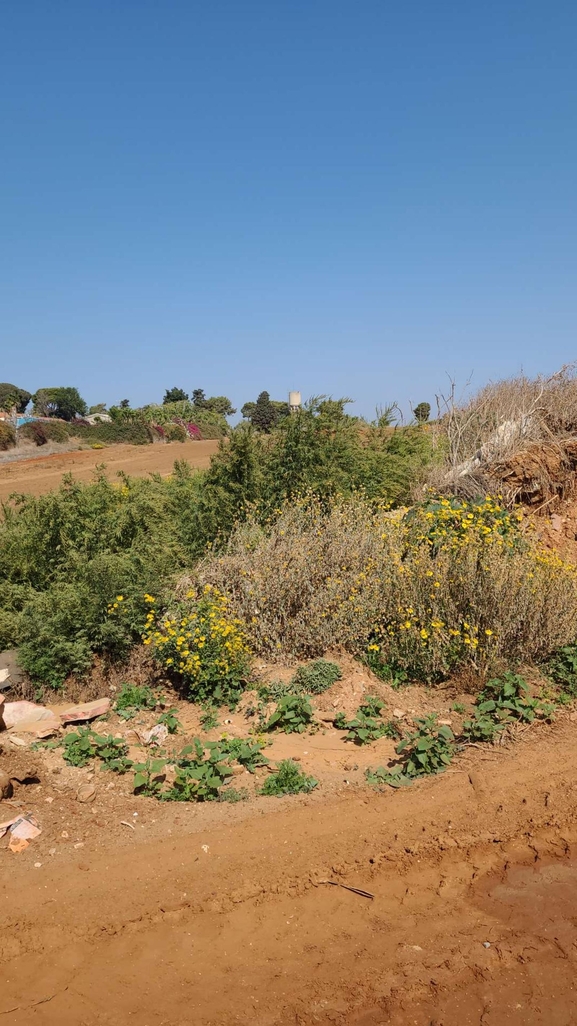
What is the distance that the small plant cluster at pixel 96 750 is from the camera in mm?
4965

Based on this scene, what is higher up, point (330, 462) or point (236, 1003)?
point (330, 462)

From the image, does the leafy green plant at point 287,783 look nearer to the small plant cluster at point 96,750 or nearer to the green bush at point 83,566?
the small plant cluster at point 96,750

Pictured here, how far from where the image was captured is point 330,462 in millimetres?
8688

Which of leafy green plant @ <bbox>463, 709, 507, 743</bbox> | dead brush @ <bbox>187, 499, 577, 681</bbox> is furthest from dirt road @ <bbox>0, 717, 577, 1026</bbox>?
dead brush @ <bbox>187, 499, 577, 681</bbox>

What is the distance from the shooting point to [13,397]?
5088 centimetres

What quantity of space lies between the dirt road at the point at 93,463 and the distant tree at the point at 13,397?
2034 centimetres

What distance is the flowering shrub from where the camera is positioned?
5832 millimetres

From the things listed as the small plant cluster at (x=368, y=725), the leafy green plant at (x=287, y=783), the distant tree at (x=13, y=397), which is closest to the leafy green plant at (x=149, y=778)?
the leafy green plant at (x=287, y=783)

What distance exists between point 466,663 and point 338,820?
1.94 metres

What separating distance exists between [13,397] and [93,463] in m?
27.9

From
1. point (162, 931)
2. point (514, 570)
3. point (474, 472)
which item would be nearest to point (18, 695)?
point (162, 931)

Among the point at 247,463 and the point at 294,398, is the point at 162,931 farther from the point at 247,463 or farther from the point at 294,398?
the point at 294,398

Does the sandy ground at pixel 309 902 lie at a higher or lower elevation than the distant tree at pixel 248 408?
lower

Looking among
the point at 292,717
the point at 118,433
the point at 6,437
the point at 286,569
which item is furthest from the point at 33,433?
the point at 292,717
